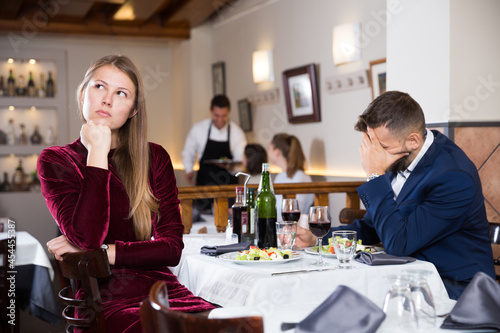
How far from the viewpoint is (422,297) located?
1.26m

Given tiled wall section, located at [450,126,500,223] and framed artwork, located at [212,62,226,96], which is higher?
framed artwork, located at [212,62,226,96]

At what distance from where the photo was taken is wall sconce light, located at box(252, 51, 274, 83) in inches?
235

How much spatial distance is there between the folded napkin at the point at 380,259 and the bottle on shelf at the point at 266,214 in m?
0.40

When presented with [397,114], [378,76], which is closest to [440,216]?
[397,114]

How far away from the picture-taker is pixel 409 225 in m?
2.10

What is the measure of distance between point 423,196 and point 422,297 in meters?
0.96

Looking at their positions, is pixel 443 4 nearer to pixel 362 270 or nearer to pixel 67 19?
pixel 362 270

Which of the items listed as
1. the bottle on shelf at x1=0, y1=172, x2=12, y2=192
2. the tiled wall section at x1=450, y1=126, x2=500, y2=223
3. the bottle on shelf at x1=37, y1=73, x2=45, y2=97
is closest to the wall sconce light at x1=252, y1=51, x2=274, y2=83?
the bottle on shelf at x1=37, y1=73, x2=45, y2=97

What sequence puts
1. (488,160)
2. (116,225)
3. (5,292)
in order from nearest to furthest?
(116,225)
(488,160)
(5,292)

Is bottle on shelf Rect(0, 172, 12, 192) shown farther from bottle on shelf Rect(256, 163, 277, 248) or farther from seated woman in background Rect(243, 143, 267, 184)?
bottle on shelf Rect(256, 163, 277, 248)

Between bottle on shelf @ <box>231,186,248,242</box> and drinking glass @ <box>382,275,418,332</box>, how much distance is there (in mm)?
1260

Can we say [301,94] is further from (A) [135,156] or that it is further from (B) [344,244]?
(B) [344,244]

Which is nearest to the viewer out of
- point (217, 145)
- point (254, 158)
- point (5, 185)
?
point (254, 158)

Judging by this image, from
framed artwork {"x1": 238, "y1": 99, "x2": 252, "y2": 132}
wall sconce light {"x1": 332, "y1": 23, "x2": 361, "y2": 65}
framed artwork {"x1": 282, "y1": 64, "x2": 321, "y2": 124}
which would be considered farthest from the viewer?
framed artwork {"x1": 238, "y1": 99, "x2": 252, "y2": 132}
